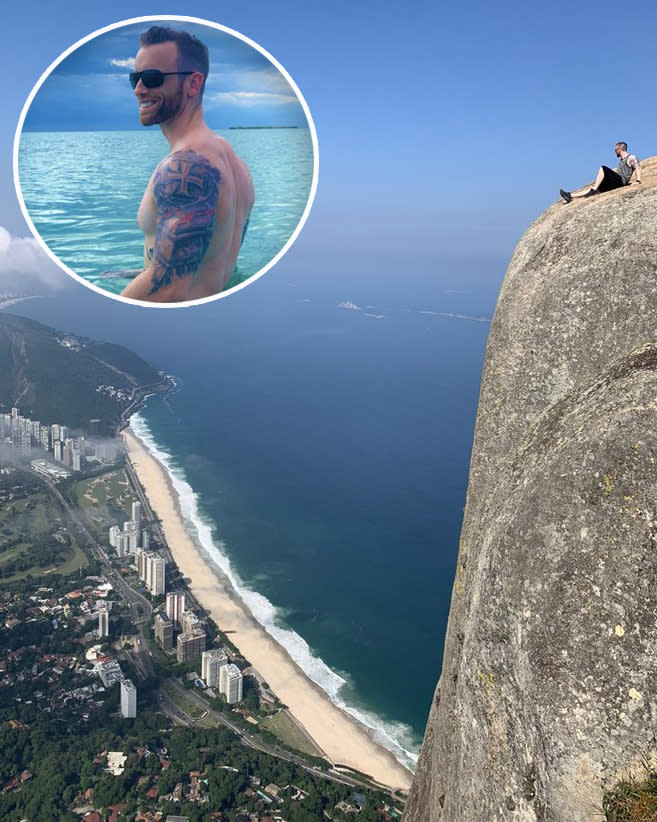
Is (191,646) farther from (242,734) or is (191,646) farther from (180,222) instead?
(180,222)

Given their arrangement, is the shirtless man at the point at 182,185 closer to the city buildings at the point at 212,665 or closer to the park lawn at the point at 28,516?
the city buildings at the point at 212,665

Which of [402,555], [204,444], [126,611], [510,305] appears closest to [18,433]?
[204,444]

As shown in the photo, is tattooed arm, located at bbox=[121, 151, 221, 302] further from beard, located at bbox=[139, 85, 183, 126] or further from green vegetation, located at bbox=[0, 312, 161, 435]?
green vegetation, located at bbox=[0, 312, 161, 435]

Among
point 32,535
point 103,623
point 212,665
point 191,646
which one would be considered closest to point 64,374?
point 32,535

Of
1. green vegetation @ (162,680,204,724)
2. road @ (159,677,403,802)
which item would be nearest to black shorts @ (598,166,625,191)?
road @ (159,677,403,802)

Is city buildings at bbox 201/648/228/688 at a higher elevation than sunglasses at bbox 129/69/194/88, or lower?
lower

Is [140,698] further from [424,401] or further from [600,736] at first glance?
[424,401]
